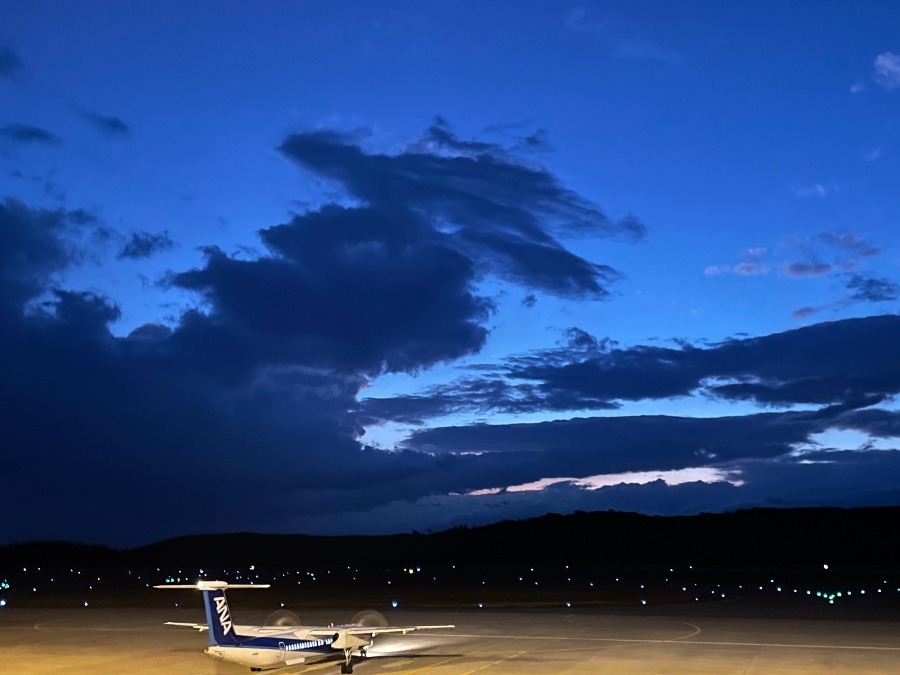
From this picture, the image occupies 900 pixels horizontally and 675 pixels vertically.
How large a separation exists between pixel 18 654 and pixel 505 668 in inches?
1011

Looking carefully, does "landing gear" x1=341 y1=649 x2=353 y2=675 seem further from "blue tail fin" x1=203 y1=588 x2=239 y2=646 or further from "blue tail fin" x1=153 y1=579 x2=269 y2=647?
"blue tail fin" x1=203 y1=588 x2=239 y2=646

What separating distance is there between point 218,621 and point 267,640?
2093 mm

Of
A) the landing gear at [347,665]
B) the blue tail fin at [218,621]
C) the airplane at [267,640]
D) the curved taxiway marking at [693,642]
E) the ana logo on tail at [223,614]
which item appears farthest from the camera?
the curved taxiway marking at [693,642]

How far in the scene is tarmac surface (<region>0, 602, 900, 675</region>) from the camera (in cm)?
4359

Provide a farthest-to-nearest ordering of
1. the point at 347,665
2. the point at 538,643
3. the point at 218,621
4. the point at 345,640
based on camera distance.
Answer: the point at 538,643
the point at 347,665
the point at 345,640
the point at 218,621

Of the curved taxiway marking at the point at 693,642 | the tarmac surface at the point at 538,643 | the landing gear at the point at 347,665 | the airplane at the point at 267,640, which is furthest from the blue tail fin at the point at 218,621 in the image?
the curved taxiway marking at the point at 693,642

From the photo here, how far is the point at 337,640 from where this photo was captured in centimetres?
4081

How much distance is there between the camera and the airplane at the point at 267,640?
128 ft

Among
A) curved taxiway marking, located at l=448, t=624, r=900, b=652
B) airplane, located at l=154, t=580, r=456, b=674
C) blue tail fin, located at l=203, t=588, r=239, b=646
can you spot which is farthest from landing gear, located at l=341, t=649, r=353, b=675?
curved taxiway marking, located at l=448, t=624, r=900, b=652

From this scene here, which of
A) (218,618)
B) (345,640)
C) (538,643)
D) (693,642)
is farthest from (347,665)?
(693,642)

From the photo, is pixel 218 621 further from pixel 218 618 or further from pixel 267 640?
pixel 267 640

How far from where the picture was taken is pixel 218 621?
130 ft

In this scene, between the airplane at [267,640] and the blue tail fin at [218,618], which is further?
the blue tail fin at [218,618]

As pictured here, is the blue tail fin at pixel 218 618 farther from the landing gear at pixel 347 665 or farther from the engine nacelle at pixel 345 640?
the landing gear at pixel 347 665
